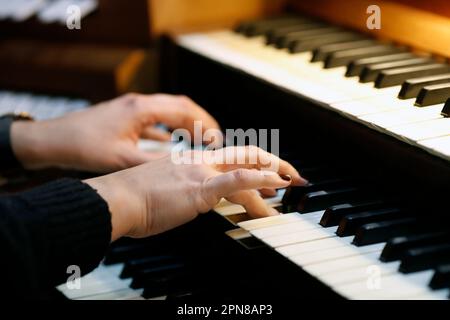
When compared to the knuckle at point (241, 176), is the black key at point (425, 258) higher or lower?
lower

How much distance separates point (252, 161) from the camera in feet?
4.00

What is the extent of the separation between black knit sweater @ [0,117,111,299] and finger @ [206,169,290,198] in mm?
182

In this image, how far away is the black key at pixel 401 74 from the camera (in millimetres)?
1357

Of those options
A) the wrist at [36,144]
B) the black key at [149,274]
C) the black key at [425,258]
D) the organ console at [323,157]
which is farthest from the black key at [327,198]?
the wrist at [36,144]

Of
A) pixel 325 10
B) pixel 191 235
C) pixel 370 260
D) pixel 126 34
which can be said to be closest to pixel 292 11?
pixel 325 10

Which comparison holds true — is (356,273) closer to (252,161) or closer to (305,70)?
(252,161)

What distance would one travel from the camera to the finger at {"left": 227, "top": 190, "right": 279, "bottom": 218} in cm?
119

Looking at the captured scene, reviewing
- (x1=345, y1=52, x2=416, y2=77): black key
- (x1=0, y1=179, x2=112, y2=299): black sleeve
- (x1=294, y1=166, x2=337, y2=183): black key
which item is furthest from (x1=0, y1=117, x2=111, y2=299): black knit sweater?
(x1=345, y1=52, x2=416, y2=77): black key

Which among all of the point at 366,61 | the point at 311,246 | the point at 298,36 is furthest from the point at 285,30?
the point at 311,246

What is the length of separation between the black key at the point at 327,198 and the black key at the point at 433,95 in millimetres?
195

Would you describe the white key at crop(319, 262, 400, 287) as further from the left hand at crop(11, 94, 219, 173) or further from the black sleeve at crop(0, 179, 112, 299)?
the left hand at crop(11, 94, 219, 173)

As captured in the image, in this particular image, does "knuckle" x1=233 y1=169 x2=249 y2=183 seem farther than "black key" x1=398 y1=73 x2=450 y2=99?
No

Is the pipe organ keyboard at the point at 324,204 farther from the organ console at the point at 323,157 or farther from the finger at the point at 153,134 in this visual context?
the finger at the point at 153,134

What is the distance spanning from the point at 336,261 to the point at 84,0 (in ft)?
3.98
